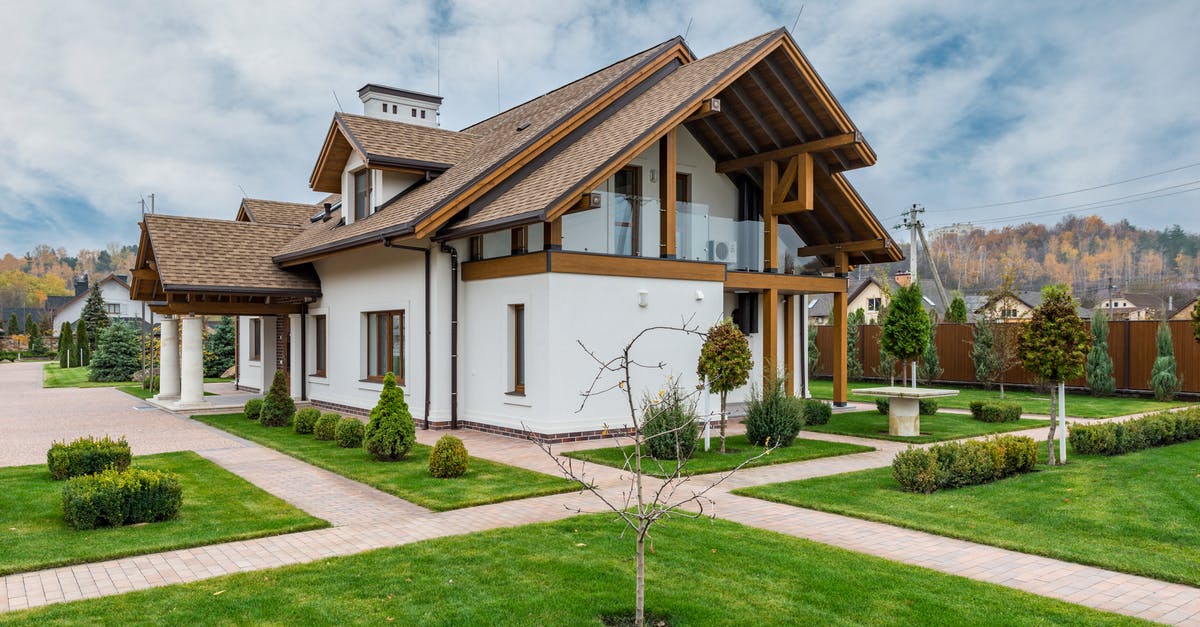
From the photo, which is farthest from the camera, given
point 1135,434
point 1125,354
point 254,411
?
point 1125,354

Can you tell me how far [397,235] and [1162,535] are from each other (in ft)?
37.0

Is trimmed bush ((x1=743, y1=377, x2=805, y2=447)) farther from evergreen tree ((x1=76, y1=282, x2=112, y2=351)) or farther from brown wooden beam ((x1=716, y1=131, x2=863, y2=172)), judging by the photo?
evergreen tree ((x1=76, y1=282, x2=112, y2=351))

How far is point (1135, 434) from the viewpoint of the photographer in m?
11.9

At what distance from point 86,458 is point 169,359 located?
12548mm

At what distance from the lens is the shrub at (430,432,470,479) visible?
31.8 feet

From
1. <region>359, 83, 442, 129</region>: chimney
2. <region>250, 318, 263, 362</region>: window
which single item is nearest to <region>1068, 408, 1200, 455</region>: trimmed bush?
<region>359, 83, 442, 129</region>: chimney

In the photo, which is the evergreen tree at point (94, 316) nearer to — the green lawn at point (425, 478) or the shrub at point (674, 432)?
the green lawn at point (425, 478)

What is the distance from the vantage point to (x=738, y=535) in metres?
7.00

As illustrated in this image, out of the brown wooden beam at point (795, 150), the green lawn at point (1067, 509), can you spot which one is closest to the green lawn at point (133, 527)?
the green lawn at point (1067, 509)

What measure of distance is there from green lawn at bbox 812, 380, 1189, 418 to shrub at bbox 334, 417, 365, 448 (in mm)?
12308

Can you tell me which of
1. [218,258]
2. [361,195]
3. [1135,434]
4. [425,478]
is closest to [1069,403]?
[1135,434]

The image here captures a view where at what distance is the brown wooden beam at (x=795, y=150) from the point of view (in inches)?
606

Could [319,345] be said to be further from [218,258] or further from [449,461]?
[449,461]

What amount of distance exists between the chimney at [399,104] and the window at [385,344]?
7.26 meters
